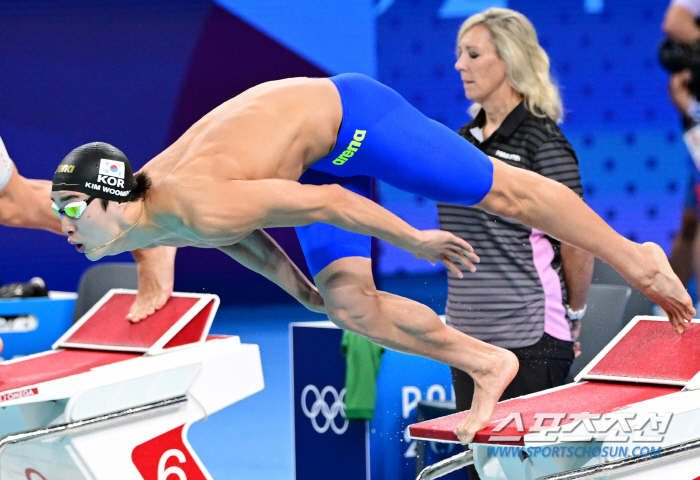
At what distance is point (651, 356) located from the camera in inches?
109

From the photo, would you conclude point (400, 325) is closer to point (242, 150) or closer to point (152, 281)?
point (242, 150)

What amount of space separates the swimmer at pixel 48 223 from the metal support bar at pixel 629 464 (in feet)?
6.97

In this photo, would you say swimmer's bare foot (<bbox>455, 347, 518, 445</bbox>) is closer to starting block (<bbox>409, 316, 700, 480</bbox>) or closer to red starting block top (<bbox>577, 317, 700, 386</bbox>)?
starting block (<bbox>409, 316, 700, 480</bbox>)

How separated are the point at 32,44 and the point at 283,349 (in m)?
3.13

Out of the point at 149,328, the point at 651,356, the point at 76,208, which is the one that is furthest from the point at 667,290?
the point at 149,328

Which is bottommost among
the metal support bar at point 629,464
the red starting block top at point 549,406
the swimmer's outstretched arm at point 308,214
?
the metal support bar at point 629,464

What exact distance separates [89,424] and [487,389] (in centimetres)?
132

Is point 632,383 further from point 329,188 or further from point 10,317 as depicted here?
point 10,317

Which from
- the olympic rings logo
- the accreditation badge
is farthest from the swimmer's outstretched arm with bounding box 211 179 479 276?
the accreditation badge

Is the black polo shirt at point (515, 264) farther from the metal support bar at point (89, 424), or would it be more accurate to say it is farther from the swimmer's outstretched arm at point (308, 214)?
the metal support bar at point (89, 424)

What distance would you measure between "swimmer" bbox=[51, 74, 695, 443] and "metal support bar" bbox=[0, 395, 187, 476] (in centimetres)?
57

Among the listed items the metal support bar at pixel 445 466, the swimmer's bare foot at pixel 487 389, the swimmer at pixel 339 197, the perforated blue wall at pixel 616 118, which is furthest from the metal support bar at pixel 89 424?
the perforated blue wall at pixel 616 118

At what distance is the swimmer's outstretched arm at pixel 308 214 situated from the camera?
7.50 feet

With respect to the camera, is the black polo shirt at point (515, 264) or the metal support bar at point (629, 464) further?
the black polo shirt at point (515, 264)
